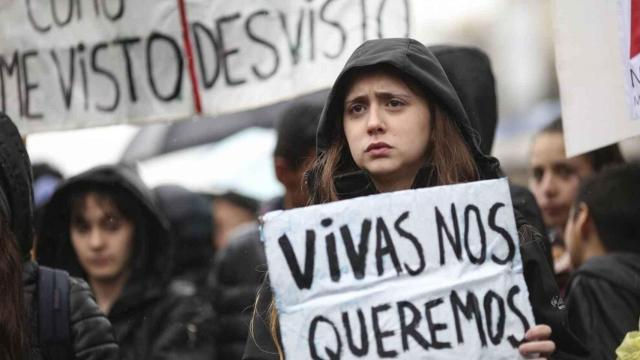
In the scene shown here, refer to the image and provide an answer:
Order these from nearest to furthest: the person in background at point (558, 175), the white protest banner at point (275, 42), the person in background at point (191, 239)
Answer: the white protest banner at point (275, 42) < the person in background at point (558, 175) < the person in background at point (191, 239)

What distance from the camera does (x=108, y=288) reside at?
642 centimetres

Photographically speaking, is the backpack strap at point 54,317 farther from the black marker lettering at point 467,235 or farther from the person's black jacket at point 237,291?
the person's black jacket at point 237,291

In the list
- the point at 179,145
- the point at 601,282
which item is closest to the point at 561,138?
the point at 601,282

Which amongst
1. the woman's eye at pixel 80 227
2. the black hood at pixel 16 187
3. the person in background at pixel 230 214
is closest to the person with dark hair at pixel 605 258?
the black hood at pixel 16 187

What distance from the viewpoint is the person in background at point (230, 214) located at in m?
8.60

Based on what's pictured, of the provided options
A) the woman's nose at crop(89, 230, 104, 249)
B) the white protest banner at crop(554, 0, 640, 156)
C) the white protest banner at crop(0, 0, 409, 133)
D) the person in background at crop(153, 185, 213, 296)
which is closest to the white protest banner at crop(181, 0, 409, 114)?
the white protest banner at crop(0, 0, 409, 133)

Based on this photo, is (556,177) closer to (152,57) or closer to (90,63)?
(152,57)

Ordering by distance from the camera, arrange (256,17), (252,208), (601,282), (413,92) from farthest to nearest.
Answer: (252,208)
(256,17)
(601,282)
(413,92)

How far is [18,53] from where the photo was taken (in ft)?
20.7

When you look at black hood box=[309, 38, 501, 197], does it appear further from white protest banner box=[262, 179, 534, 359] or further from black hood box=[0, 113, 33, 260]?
black hood box=[0, 113, 33, 260]

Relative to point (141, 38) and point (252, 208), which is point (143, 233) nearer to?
point (141, 38)

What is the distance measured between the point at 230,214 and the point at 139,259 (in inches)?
89.9

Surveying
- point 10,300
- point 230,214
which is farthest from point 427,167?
point 230,214

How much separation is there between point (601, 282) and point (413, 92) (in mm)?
1557
